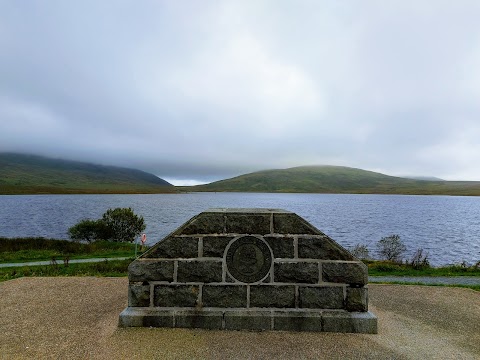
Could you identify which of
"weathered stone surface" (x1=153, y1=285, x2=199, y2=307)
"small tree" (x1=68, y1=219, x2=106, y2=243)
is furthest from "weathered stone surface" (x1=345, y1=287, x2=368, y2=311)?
"small tree" (x1=68, y1=219, x2=106, y2=243)

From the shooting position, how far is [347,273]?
6461 mm

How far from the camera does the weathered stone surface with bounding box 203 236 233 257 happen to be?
257 inches

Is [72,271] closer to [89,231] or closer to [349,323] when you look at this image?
[349,323]

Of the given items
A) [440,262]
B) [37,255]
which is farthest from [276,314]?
[440,262]

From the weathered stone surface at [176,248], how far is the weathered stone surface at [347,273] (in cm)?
264

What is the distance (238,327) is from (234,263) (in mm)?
1188

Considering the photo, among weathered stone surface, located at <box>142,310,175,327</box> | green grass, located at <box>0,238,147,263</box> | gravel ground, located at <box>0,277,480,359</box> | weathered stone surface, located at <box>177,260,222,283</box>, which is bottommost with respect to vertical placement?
green grass, located at <box>0,238,147,263</box>

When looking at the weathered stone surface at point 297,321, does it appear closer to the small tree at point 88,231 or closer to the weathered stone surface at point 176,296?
the weathered stone surface at point 176,296

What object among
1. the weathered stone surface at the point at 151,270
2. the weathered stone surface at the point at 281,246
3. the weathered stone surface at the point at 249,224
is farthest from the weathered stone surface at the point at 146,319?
the weathered stone surface at the point at 281,246

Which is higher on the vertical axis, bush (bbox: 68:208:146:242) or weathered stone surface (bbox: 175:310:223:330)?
weathered stone surface (bbox: 175:310:223:330)

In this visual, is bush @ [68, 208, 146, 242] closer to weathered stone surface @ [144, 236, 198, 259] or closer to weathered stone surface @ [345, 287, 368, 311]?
weathered stone surface @ [144, 236, 198, 259]

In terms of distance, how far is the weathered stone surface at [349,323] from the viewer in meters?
6.30

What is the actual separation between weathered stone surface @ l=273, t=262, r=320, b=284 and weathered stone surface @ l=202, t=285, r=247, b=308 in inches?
29.0

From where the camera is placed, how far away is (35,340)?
573cm
